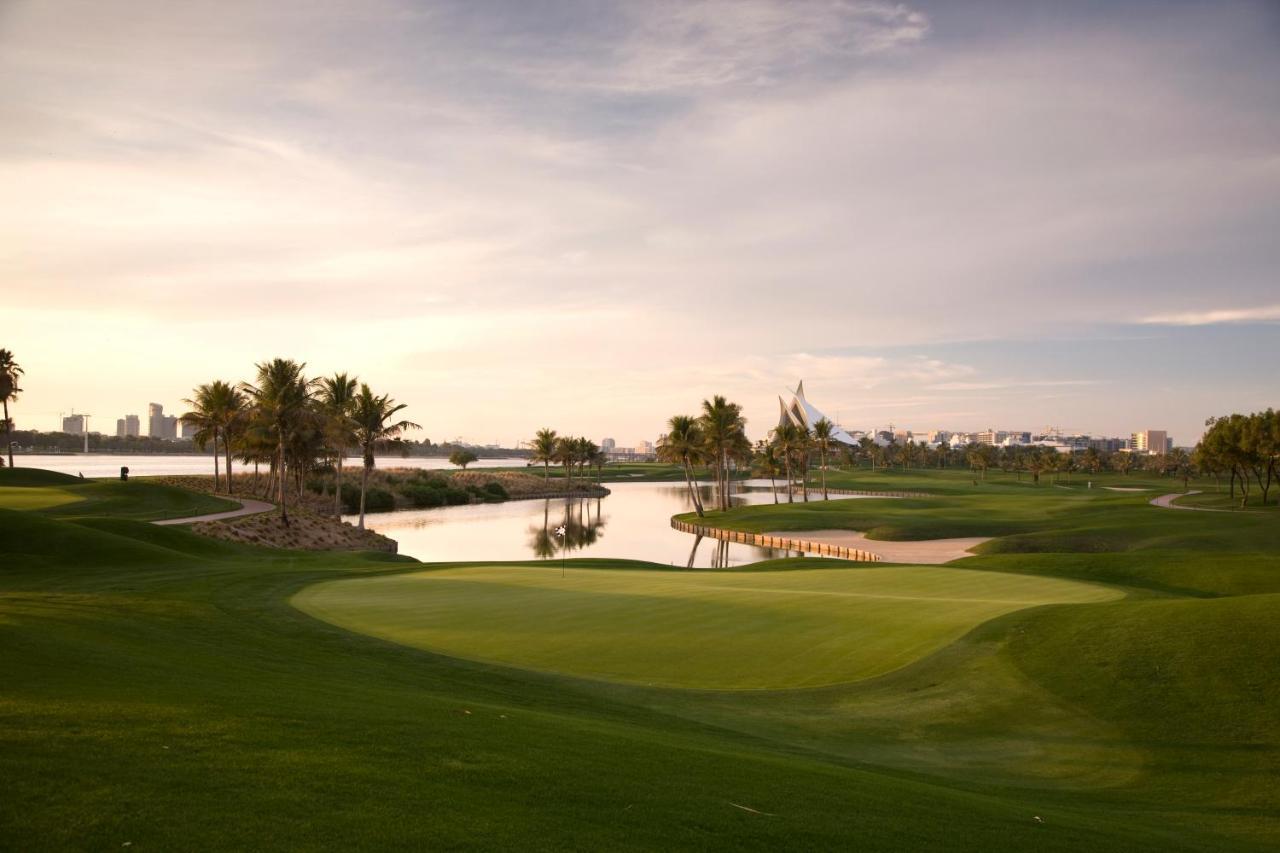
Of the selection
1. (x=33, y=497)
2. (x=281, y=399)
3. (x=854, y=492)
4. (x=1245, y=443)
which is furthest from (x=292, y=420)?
(x=854, y=492)

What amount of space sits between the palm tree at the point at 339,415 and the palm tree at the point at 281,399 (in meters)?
3.34

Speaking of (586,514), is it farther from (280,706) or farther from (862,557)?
(280,706)

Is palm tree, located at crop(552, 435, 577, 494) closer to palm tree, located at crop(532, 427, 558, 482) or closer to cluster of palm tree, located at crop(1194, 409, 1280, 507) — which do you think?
palm tree, located at crop(532, 427, 558, 482)

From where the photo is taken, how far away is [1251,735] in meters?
12.3

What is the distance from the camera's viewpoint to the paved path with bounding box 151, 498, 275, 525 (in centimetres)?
4444

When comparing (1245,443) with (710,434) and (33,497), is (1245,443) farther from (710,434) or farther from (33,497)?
(33,497)

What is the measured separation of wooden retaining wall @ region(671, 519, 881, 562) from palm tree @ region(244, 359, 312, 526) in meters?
34.1

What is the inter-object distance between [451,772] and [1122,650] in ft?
43.1

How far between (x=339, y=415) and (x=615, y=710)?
5521cm

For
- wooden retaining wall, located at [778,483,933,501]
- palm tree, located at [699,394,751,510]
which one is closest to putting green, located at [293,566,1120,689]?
palm tree, located at [699,394,751,510]

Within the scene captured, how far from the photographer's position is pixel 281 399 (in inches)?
2040

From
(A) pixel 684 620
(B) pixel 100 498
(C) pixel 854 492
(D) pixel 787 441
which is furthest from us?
(C) pixel 854 492

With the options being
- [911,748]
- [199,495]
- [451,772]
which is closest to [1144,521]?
[911,748]

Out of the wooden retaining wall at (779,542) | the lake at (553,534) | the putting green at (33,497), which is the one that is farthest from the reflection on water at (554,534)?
the putting green at (33,497)
